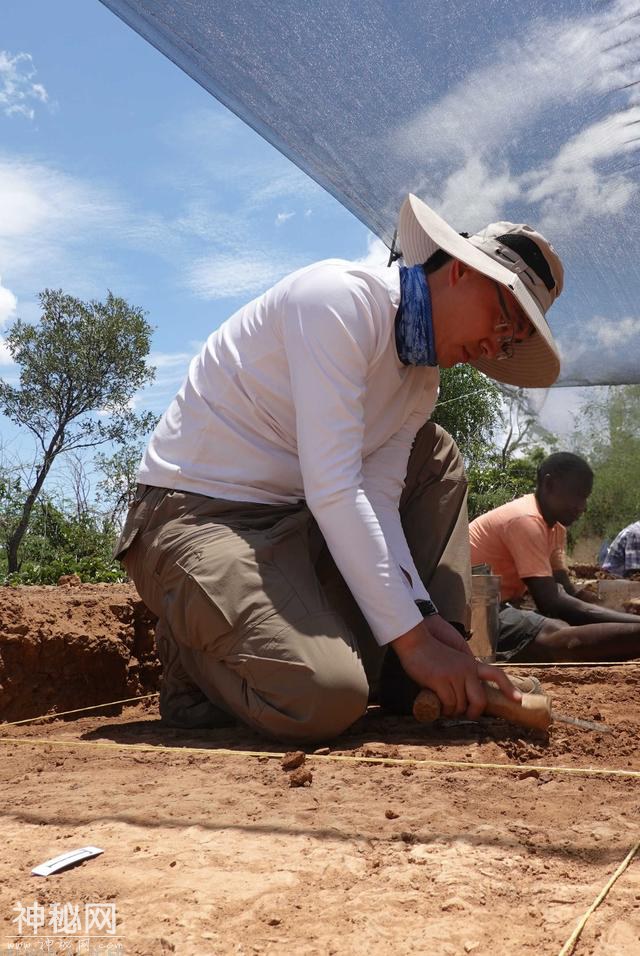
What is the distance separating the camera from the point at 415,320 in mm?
2396

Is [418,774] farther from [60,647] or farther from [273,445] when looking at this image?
[60,647]

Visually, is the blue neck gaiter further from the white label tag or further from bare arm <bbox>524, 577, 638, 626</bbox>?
bare arm <bbox>524, 577, 638, 626</bbox>

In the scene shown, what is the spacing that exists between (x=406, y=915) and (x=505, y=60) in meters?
3.36

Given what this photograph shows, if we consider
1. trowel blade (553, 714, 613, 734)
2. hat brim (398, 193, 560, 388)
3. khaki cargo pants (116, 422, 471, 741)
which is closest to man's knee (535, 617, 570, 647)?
khaki cargo pants (116, 422, 471, 741)

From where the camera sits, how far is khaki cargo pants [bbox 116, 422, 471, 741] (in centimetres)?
219

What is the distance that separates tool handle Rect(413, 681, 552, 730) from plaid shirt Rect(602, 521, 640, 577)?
4.55 m

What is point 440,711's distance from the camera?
7.41 feet

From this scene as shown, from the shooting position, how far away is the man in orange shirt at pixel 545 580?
12.7 feet

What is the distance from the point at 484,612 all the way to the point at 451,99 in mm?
2140

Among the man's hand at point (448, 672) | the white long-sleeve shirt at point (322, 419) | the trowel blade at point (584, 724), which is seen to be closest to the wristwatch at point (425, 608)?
the white long-sleeve shirt at point (322, 419)

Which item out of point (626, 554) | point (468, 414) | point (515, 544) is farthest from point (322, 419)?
point (468, 414)

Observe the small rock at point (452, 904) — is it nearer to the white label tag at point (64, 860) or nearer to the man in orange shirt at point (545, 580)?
the white label tag at point (64, 860)

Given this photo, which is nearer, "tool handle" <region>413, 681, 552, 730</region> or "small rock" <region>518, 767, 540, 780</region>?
"small rock" <region>518, 767, 540, 780</region>

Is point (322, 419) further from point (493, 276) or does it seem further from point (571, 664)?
point (571, 664)
